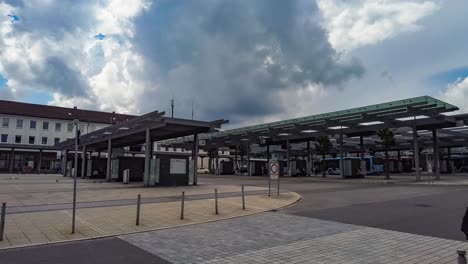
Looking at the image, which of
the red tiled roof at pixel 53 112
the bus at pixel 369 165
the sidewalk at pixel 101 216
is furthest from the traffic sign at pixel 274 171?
the red tiled roof at pixel 53 112

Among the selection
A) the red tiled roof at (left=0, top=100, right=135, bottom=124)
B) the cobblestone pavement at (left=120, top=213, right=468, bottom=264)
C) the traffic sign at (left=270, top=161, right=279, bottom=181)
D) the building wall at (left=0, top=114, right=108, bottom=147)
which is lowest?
the cobblestone pavement at (left=120, top=213, right=468, bottom=264)

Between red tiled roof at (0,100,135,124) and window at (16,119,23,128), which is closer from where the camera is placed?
window at (16,119,23,128)

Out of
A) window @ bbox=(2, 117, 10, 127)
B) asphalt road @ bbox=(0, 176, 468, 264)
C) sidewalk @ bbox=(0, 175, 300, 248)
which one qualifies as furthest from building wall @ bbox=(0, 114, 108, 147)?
asphalt road @ bbox=(0, 176, 468, 264)

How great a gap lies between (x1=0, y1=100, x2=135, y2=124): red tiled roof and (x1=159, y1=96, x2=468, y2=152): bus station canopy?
40.5 m

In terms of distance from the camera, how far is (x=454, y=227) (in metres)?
9.08

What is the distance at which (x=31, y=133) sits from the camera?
232 ft

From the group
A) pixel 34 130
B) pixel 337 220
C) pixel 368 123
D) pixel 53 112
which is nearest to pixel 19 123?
pixel 34 130

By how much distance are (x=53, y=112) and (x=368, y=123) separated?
6634 cm

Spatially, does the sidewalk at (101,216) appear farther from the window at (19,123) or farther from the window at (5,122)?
the window at (19,123)

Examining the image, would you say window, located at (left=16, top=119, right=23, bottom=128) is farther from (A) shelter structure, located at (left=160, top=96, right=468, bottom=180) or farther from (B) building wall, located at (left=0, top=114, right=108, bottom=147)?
(A) shelter structure, located at (left=160, top=96, right=468, bottom=180)

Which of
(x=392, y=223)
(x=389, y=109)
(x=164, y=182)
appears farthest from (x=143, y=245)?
(x=389, y=109)

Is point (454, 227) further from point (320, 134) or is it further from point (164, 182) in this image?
point (320, 134)

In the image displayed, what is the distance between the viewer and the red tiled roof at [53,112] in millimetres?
70562

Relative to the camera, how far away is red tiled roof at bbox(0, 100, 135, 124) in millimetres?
70562
